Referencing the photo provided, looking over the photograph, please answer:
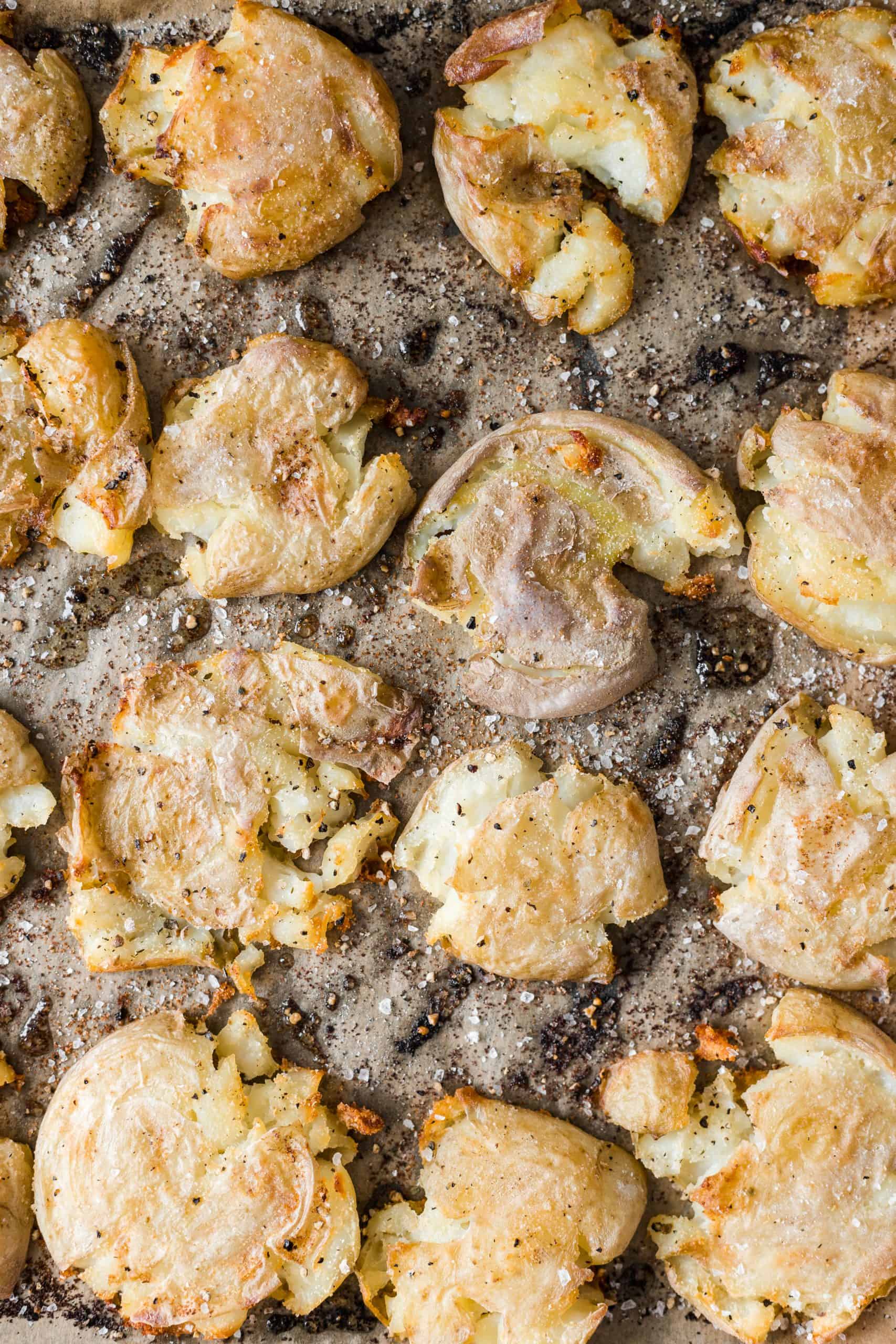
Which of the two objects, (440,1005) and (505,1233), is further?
(440,1005)

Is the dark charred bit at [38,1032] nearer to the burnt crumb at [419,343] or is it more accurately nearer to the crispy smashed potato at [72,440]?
the crispy smashed potato at [72,440]

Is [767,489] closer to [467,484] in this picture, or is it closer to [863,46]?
[467,484]

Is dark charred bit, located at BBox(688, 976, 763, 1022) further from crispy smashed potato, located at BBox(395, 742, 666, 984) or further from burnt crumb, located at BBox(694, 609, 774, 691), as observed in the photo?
burnt crumb, located at BBox(694, 609, 774, 691)

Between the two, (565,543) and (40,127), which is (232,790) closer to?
(565,543)

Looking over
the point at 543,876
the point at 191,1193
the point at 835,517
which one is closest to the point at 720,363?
the point at 835,517

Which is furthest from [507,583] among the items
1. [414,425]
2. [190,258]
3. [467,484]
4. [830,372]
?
[190,258]

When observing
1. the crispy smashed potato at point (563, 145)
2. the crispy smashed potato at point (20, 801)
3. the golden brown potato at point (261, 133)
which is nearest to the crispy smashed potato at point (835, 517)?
the crispy smashed potato at point (563, 145)
